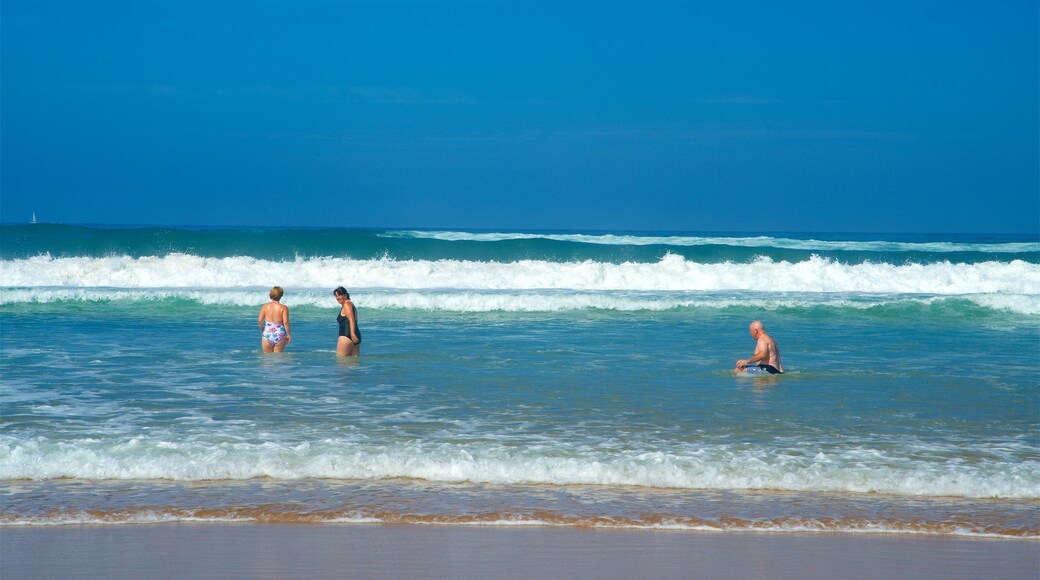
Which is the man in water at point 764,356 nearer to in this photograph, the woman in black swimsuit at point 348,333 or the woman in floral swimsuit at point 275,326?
the woman in black swimsuit at point 348,333

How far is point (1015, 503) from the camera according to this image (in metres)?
6.19

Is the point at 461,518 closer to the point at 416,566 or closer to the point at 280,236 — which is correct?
the point at 416,566

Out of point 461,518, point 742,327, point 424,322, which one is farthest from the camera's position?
point 424,322

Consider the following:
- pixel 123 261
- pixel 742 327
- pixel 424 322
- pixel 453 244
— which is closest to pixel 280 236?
pixel 453 244

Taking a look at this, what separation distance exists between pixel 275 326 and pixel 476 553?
8003mm

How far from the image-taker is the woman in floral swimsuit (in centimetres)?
1238

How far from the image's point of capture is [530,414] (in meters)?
8.54

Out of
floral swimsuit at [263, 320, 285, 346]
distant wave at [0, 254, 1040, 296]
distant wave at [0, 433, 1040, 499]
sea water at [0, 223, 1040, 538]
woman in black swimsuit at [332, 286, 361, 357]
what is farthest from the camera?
distant wave at [0, 254, 1040, 296]

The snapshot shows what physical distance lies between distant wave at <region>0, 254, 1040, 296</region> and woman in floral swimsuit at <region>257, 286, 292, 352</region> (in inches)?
483

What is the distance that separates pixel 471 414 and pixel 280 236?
3149 centimetres

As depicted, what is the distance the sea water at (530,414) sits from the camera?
6039 millimetres

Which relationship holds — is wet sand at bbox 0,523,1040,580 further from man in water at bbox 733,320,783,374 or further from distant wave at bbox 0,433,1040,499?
man in water at bbox 733,320,783,374

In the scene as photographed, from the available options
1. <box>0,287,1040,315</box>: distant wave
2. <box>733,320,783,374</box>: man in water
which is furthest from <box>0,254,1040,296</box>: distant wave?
<box>733,320,783,374</box>: man in water

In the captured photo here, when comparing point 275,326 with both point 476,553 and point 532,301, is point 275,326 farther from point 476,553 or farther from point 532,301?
point 532,301
